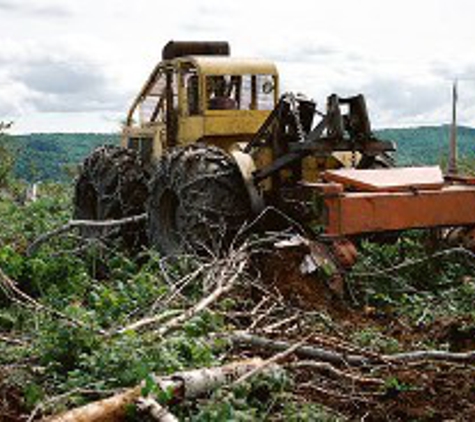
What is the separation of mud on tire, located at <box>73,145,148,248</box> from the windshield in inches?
69.6

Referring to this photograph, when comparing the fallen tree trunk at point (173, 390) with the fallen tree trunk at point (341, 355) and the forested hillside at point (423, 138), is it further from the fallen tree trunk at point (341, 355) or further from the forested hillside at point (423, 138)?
the forested hillside at point (423, 138)

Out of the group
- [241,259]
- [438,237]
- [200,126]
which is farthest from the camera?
[200,126]

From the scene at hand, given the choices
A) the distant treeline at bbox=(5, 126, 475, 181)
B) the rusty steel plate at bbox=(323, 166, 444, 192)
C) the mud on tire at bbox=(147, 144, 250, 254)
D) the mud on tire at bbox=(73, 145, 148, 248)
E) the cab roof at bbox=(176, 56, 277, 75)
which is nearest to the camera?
the rusty steel plate at bbox=(323, 166, 444, 192)

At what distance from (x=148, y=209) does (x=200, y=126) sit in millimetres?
1104

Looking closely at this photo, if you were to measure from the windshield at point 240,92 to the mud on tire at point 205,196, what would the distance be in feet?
3.69

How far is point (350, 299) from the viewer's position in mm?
8758

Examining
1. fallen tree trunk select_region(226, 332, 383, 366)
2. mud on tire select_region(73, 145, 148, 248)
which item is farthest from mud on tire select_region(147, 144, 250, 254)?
fallen tree trunk select_region(226, 332, 383, 366)

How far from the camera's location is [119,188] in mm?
12523

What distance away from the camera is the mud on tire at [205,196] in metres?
9.78

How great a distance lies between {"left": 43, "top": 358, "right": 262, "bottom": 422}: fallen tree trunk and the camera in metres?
4.87

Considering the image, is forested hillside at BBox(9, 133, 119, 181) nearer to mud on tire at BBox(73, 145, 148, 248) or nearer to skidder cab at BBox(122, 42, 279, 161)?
mud on tire at BBox(73, 145, 148, 248)

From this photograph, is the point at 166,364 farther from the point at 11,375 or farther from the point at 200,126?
the point at 200,126

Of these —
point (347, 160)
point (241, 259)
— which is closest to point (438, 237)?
point (347, 160)

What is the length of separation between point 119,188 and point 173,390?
7605 millimetres
